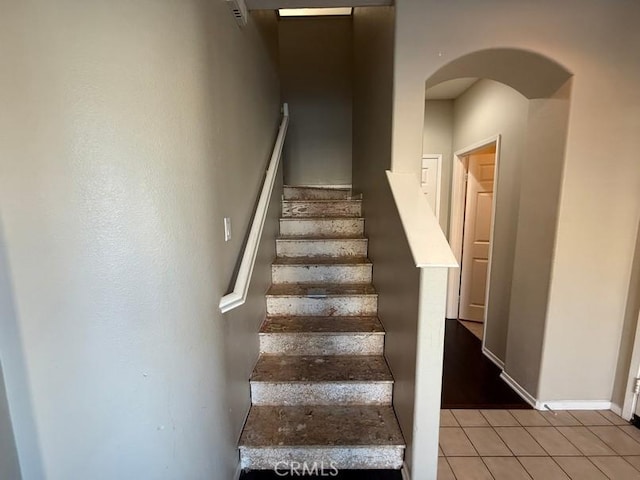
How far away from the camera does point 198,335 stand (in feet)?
3.43

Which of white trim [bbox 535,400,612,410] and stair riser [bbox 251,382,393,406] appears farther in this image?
white trim [bbox 535,400,612,410]

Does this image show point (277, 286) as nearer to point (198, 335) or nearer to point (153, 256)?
point (198, 335)

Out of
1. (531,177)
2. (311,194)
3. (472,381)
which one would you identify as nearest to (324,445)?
(472,381)

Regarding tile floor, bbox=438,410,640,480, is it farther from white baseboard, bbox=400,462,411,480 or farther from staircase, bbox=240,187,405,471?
staircase, bbox=240,187,405,471

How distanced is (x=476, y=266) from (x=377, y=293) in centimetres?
210

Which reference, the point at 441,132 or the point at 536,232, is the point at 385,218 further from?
the point at 441,132

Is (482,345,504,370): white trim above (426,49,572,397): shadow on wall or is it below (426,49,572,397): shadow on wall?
below

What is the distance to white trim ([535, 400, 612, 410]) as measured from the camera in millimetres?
2023

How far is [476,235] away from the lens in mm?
3582

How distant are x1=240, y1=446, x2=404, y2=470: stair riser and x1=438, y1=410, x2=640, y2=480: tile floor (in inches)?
12.6

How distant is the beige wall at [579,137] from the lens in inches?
68.2

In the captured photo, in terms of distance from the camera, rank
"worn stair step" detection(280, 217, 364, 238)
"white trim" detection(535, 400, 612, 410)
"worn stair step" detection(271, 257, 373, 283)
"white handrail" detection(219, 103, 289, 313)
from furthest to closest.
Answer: "worn stair step" detection(280, 217, 364, 238) < "worn stair step" detection(271, 257, 373, 283) < "white trim" detection(535, 400, 612, 410) < "white handrail" detection(219, 103, 289, 313)

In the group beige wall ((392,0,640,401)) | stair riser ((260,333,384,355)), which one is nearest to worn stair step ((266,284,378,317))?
stair riser ((260,333,384,355))

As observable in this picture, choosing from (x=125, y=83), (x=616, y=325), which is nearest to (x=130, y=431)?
(x=125, y=83)
